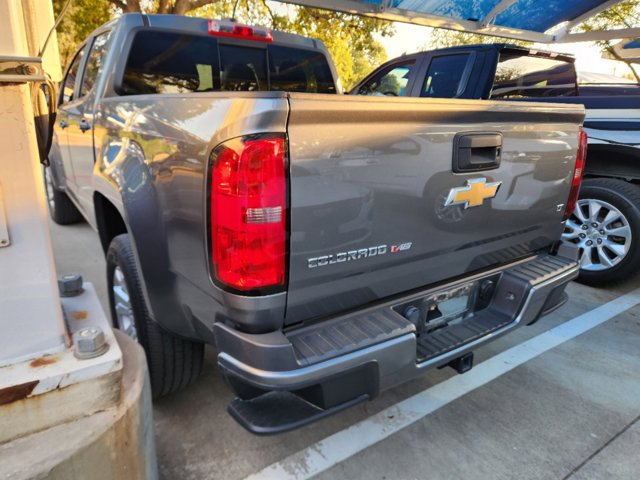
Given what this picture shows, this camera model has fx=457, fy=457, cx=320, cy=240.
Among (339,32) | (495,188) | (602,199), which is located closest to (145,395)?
(495,188)

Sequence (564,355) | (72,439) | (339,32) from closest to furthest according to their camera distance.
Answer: (72,439)
(564,355)
(339,32)

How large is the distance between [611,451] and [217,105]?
2417 millimetres

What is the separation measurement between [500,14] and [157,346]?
9.81m

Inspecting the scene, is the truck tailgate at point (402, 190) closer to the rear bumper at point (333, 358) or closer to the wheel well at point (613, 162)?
the rear bumper at point (333, 358)

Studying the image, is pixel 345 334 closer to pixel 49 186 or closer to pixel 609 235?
pixel 609 235

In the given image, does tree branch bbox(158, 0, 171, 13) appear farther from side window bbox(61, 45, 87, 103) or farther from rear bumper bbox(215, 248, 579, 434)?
rear bumper bbox(215, 248, 579, 434)

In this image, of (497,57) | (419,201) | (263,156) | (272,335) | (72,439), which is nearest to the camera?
(72,439)

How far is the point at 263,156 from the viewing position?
1467mm

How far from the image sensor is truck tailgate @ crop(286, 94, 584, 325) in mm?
1587

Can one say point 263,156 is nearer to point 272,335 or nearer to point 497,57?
point 272,335

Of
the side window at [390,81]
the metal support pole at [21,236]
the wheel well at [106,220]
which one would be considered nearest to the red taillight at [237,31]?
the wheel well at [106,220]

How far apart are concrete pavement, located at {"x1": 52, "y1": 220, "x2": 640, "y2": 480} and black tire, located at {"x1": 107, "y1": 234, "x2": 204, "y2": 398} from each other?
0.68ft

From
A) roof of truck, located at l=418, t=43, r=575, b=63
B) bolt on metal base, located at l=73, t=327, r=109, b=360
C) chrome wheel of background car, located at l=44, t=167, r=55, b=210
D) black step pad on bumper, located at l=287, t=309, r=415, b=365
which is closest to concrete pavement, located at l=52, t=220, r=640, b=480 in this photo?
black step pad on bumper, located at l=287, t=309, r=415, b=365

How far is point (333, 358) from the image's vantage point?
161cm
